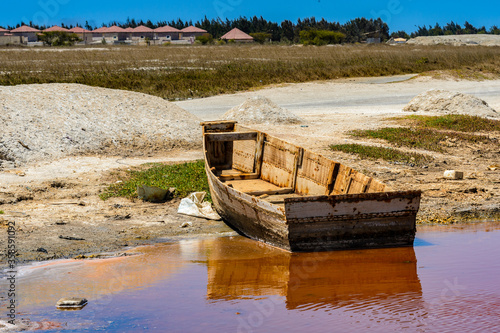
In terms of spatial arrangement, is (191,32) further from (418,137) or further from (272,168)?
(272,168)

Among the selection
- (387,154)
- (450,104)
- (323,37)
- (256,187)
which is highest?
(323,37)

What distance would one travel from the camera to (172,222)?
10586 mm

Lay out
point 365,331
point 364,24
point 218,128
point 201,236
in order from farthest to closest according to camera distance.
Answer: point 364,24 < point 218,128 < point 201,236 < point 365,331

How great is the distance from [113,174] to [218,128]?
2.71 meters

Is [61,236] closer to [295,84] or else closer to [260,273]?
[260,273]

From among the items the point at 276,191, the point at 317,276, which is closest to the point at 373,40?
the point at 276,191

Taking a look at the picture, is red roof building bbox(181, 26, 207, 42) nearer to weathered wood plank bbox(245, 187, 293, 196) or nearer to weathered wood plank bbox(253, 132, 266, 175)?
weathered wood plank bbox(253, 132, 266, 175)

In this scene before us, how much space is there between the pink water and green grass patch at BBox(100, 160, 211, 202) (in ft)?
8.34

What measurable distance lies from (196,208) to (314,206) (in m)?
3.47

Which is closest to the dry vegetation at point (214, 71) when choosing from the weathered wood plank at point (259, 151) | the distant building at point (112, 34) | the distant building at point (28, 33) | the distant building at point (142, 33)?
the weathered wood plank at point (259, 151)

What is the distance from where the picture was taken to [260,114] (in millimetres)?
20016

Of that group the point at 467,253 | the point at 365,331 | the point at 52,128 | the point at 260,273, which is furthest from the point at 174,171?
the point at 365,331

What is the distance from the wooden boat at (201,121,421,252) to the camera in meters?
8.20

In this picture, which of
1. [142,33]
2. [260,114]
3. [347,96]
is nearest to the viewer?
[260,114]
